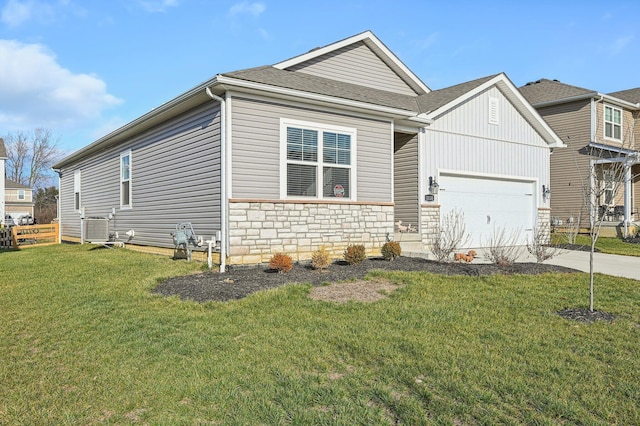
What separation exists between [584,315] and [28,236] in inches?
710

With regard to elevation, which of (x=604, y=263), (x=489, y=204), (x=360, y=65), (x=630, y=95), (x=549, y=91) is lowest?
(x=604, y=263)

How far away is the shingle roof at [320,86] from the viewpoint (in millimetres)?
8898

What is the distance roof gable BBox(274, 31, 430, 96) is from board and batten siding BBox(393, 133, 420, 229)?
184cm

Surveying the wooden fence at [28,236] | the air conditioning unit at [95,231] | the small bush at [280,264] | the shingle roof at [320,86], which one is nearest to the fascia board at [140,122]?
the shingle roof at [320,86]

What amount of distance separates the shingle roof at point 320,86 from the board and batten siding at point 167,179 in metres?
1.12

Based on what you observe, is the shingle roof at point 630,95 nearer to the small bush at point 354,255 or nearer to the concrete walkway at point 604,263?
the concrete walkway at point 604,263

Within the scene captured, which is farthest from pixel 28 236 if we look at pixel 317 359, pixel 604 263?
pixel 604 263

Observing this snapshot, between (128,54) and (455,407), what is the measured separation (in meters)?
12.7

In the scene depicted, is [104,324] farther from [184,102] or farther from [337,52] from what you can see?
[337,52]

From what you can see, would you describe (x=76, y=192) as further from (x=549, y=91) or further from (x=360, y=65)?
(x=549, y=91)

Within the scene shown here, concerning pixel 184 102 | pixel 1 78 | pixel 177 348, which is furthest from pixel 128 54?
pixel 1 78

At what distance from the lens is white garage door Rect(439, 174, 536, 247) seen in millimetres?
12875

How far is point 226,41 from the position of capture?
38.4 feet

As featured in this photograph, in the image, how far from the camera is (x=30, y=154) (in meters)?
50.1
